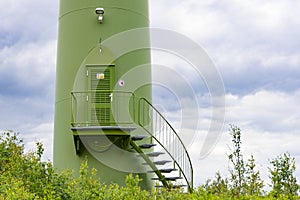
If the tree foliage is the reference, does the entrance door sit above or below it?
above

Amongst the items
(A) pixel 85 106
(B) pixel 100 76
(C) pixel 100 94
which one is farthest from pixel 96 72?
(A) pixel 85 106

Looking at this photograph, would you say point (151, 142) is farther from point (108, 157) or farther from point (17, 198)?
point (17, 198)

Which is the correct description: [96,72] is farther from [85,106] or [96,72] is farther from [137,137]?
[137,137]

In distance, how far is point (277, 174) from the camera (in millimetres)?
9734

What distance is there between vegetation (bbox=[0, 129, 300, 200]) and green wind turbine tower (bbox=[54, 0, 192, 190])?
4.48 feet

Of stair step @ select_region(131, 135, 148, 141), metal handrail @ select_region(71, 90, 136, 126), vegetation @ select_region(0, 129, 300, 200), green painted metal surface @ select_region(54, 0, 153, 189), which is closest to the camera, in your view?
vegetation @ select_region(0, 129, 300, 200)

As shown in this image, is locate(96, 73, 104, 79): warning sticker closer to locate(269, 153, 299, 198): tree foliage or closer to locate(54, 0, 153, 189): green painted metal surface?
locate(54, 0, 153, 189): green painted metal surface

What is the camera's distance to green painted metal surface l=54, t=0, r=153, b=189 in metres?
13.1

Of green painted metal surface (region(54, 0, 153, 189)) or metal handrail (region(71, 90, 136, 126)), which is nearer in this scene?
metal handrail (region(71, 90, 136, 126))

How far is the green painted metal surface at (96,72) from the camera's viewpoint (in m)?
13.1

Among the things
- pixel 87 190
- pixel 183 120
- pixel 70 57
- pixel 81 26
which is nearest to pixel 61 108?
pixel 70 57

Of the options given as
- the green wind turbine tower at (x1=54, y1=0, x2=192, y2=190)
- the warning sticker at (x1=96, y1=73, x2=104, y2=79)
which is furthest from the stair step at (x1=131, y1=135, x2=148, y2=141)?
the warning sticker at (x1=96, y1=73, x2=104, y2=79)

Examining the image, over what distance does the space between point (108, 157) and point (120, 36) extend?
10.2 ft

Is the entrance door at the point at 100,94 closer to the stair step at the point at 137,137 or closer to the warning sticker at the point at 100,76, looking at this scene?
the warning sticker at the point at 100,76
